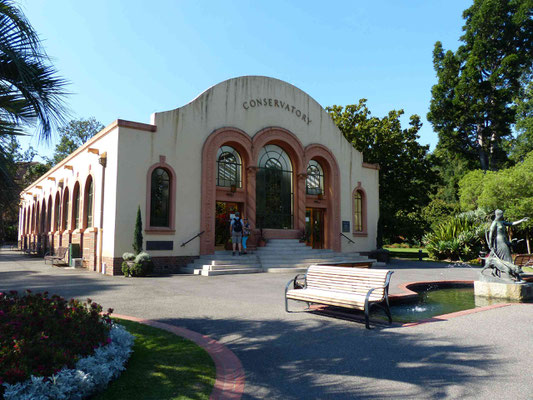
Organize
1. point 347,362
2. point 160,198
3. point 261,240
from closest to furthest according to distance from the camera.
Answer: point 347,362
point 160,198
point 261,240

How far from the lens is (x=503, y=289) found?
912cm

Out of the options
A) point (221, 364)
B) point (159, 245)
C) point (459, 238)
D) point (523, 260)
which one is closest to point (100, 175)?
point (159, 245)

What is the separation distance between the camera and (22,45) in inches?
205

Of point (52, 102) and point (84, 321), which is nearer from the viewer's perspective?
point (84, 321)

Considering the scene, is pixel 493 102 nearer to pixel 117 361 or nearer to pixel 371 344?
pixel 371 344

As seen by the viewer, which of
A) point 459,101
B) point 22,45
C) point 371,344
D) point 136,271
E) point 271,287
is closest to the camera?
point 22,45

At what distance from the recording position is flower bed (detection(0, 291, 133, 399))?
338 cm

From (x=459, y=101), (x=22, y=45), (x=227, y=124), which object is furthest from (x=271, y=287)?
(x=459, y=101)

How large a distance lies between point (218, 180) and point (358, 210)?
9176 mm

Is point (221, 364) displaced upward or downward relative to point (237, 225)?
downward

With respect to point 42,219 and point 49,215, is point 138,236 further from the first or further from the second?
point 42,219

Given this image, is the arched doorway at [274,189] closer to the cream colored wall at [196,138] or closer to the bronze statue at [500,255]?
the cream colored wall at [196,138]

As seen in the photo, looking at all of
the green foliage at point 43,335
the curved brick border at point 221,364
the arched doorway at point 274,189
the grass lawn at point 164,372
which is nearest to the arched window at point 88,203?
the arched doorway at point 274,189

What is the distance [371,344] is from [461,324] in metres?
1.97
